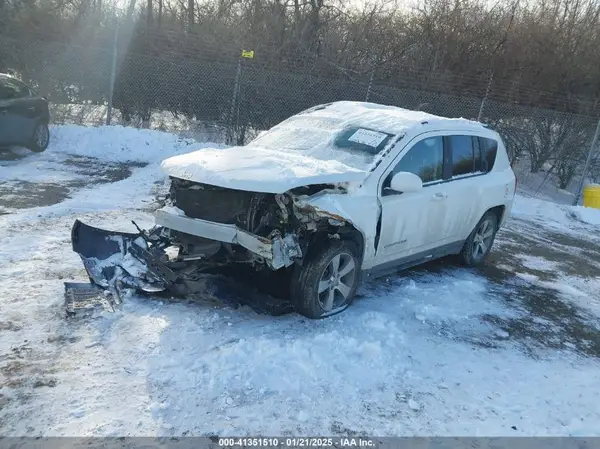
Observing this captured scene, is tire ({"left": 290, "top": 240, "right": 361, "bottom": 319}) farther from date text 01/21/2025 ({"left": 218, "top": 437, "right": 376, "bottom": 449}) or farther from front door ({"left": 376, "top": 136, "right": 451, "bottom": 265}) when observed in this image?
date text 01/21/2025 ({"left": 218, "top": 437, "right": 376, "bottom": 449})

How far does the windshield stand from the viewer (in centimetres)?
502

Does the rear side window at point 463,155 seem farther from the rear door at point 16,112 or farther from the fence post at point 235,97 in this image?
the rear door at point 16,112

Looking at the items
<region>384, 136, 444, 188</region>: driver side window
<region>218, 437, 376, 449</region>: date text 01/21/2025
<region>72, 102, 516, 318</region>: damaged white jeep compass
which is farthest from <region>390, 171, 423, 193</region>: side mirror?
<region>218, 437, 376, 449</region>: date text 01/21/2025

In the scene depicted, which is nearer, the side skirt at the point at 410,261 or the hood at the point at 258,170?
the hood at the point at 258,170

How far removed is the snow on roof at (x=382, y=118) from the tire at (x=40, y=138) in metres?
7.19

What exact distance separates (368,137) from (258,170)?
1481mm

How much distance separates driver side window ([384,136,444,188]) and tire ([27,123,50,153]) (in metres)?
8.64

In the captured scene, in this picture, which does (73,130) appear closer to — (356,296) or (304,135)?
(304,135)

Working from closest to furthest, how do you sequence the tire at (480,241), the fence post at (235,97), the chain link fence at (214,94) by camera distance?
1. the tire at (480,241)
2. the fence post at (235,97)
3. the chain link fence at (214,94)

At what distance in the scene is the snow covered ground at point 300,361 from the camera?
3.17 meters

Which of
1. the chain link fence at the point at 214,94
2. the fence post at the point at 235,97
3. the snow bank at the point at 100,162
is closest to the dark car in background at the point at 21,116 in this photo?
the snow bank at the point at 100,162

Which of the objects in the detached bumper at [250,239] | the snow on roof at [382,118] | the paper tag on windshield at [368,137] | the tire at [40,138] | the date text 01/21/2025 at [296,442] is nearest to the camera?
the date text 01/21/2025 at [296,442]

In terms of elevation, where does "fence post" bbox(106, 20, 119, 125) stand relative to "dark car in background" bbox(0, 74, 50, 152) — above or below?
above

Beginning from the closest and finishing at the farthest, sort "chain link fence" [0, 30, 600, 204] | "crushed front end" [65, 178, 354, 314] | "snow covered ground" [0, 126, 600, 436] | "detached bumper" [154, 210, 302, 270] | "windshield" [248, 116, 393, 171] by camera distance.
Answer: "snow covered ground" [0, 126, 600, 436], "detached bumper" [154, 210, 302, 270], "crushed front end" [65, 178, 354, 314], "windshield" [248, 116, 393, 171], "chain link fence" [0, 30, 600, 204]
